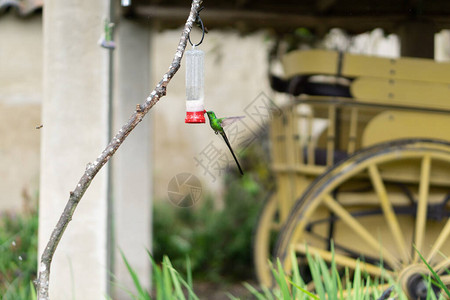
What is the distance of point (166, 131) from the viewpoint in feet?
24.3

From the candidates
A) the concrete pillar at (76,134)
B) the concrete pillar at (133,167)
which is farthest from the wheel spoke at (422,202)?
the concrete pillar at (133,167)

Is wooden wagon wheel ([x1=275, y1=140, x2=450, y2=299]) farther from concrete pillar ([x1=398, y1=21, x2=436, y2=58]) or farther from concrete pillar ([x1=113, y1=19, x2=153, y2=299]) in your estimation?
concrete pillar ([x1=113, y1=19, x2=153, y2=299])

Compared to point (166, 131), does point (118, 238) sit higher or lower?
lower

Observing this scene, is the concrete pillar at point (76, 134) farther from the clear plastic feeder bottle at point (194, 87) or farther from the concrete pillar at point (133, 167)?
the concrete pillar at point (133, 167)

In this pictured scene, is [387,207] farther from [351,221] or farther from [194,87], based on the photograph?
[194,87]

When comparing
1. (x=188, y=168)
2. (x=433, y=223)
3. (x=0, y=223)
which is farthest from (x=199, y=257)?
(x=433, y=223)

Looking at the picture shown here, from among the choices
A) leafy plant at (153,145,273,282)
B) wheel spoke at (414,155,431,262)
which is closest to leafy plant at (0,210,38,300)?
leafy plant at (153,145,273,282)

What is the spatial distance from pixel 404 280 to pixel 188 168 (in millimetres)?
4389

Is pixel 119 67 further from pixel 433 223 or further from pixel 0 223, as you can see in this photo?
pixel 433 223

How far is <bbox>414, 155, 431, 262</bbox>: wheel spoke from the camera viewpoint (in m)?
3.30

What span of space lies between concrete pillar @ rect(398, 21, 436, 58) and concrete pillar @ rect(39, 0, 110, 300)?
1718 millimetres

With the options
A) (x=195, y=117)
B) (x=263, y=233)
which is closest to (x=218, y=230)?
(x=263, y=233)

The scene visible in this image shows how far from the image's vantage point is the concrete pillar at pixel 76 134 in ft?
9.56

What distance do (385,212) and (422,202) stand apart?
21 centimetres
